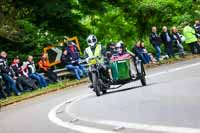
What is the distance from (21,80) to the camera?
87.9 ft

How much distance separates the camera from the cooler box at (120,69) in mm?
20516

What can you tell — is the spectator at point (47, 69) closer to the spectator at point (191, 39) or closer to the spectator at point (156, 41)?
the spectator at point (156, 41)

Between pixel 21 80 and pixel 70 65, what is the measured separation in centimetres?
356

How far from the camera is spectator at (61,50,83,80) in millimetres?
29353

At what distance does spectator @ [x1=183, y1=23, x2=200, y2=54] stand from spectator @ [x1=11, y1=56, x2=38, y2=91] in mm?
9643

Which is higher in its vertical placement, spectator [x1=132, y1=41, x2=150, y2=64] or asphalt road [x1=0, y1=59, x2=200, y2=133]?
spectator [x1=132, y1=41, x2=150, y2=64]

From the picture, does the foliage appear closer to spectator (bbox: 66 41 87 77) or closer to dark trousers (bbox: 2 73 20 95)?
spectator (bbox: 66 41 87 77)

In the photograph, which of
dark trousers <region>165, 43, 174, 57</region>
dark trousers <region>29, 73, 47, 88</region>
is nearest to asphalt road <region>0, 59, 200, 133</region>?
dark trousers <region>29, 73, 47, 88</region>

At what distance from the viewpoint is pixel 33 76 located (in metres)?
27.7

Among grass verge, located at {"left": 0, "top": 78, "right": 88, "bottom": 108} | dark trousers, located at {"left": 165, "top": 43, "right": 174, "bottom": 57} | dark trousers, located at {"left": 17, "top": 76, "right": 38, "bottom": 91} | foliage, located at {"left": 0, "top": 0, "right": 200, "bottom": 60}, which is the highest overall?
foliage, located at {"left": 0, "top": 0, "right": 200, "bottom": 60}

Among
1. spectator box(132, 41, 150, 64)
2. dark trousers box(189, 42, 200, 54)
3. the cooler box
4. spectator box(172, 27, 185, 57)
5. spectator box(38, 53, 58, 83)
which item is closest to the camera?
the cooler box

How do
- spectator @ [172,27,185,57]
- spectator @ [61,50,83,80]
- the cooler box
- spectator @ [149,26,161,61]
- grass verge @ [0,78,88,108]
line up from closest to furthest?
1. the cooler box
2. grass verge @ [0,78,88,108]
3. spectator @ [61,50,83,80]
4. spectator @ [149,26,161,61]
5. spectator @ [172,27,185,57]

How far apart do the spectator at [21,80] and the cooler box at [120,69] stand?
711 centimetres

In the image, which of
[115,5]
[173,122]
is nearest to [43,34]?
[115,5]
